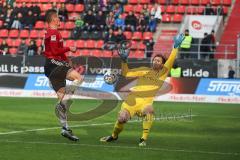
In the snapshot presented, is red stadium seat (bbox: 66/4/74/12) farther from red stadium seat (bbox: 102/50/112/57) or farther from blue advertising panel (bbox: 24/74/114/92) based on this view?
blue advertising panel (bbox: 24/74/114/92)

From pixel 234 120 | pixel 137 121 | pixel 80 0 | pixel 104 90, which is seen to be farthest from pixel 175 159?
pixel 80 0

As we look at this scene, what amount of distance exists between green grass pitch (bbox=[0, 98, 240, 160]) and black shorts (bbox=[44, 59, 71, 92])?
121 centimetres

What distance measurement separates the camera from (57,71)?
15852 mm

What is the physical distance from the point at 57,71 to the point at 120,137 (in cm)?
220

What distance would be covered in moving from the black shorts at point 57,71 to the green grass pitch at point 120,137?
47.6 inches

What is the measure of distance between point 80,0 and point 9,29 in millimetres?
4606

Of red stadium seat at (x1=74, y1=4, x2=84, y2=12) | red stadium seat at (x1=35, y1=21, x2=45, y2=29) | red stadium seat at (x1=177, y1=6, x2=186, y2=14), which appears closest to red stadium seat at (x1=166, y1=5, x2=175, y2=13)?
red stadium seat at (x1=177, y1=6, x2=186, y2=14)

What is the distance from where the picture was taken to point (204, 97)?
107 ft

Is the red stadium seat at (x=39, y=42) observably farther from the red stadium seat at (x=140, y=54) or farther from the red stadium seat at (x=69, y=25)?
the red stadium seat at (x=140, y=54)

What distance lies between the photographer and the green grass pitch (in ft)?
44.0

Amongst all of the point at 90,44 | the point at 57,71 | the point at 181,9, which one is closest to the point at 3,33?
the point at 90,44

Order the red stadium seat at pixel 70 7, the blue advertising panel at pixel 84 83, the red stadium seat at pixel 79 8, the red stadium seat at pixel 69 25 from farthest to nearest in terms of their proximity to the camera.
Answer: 1. the red stadium seat at pixel 70 7
2. the red stadium seat at pixel 79 8
3. the red stadium seat at pixel 69 25
4. the blue advertising panel at pixel 84 83

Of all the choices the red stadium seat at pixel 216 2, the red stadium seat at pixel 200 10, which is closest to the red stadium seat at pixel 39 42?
the red stadium seat at pixel 200 10

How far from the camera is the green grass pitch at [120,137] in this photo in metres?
13.4
